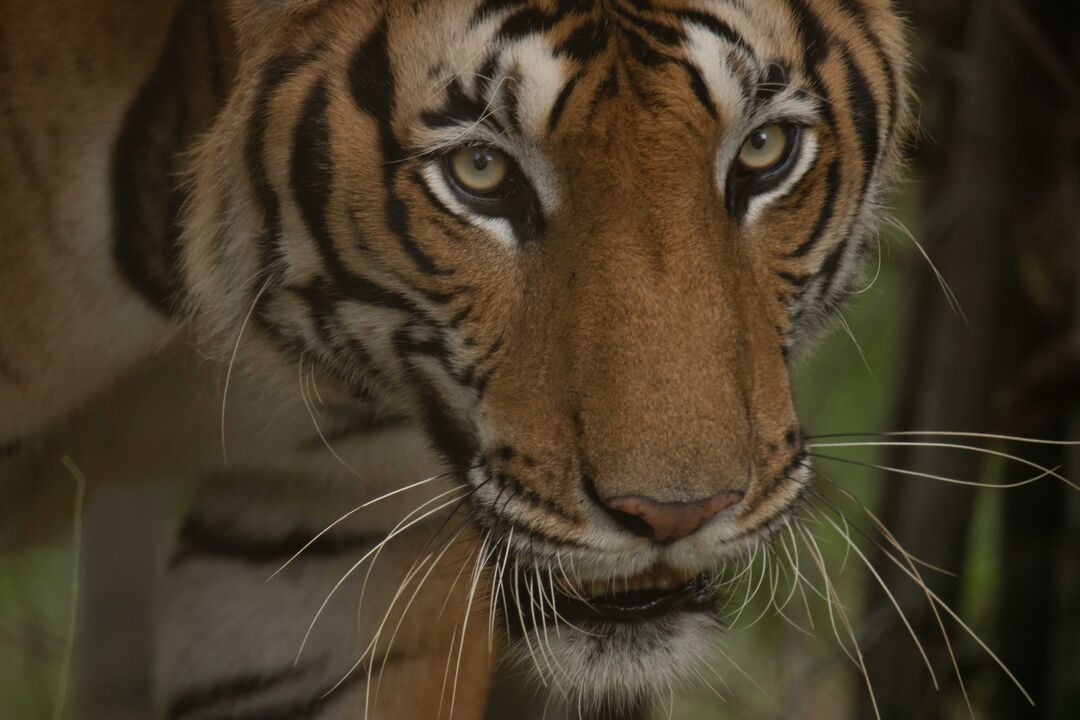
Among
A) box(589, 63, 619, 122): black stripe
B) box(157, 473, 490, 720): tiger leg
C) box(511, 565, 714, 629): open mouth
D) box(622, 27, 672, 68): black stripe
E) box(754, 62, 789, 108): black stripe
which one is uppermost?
box(622, 27, 672, 68): black stripe

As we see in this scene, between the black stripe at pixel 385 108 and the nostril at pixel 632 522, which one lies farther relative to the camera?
the black stripe at pixel 385 108

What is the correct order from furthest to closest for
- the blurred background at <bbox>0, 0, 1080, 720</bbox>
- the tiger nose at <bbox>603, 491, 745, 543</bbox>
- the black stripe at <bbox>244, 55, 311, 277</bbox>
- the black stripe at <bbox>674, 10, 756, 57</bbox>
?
the blurred background at <bbox>0, 0, 1080, 720</bbox> → the black stripe at <bbox>244, 55, 311, 277</bbox> → the black stripe at <bbox>674, 10, 756, 57</bbox> → the tiger nose at <bbox>603, 491, 745, 543</bbox>

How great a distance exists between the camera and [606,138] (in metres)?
1.07

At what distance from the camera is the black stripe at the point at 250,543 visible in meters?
1.61

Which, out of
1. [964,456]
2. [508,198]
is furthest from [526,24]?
[964,456]

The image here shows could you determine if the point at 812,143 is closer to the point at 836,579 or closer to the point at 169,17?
the point at 169,17

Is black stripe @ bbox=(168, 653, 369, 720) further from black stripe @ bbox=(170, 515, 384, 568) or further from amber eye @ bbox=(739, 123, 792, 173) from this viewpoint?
amber eye @ bbox=(739, 123, 792, 173)

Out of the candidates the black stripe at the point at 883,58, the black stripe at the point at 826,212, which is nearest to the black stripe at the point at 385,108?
the black stripe at the point at 826,212

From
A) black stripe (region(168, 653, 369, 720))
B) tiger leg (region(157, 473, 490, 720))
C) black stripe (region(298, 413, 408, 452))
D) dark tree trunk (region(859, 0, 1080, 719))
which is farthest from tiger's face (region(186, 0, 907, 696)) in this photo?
dark tree trunk (region(859, 0, 1080, 719))

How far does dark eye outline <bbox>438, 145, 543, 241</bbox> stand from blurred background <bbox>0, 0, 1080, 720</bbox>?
76 centimetres

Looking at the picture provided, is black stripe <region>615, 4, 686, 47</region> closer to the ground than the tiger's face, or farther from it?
farther from it

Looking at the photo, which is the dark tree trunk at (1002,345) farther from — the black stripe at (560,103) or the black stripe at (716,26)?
the black stripe at (560,103)

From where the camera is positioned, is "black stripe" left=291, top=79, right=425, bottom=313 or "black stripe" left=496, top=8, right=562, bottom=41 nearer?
"black stripe" left=496, top=8, right=562, bottom=41

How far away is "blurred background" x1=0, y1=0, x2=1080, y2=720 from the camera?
5.94 feet
